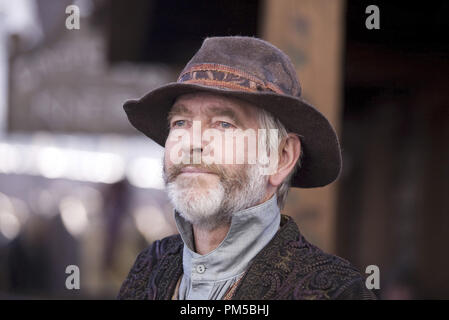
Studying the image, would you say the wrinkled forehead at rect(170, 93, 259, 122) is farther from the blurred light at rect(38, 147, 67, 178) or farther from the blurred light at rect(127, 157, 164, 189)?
the blurred light at rect(38, 147, 67, 178)

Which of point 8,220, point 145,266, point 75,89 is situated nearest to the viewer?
point 145,266

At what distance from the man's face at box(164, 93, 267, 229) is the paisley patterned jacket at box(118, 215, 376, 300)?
163 millimetres

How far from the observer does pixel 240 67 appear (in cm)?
155

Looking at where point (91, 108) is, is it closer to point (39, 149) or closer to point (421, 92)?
point (421, 92)

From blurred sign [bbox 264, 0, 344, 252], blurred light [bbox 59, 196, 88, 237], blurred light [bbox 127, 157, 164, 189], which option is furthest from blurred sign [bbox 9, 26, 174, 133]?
blurred light [bbox 127, 157, 164, 189]

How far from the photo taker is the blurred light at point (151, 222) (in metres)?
10.4

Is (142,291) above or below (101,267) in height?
above

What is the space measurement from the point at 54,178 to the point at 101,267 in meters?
4.73

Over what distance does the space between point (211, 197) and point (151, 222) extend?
10.2 m

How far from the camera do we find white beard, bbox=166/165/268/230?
1521 mm

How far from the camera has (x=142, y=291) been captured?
1.79 metres

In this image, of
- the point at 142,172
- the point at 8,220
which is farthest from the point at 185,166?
the point at 8,220

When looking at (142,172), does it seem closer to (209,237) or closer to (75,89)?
(75,89)
